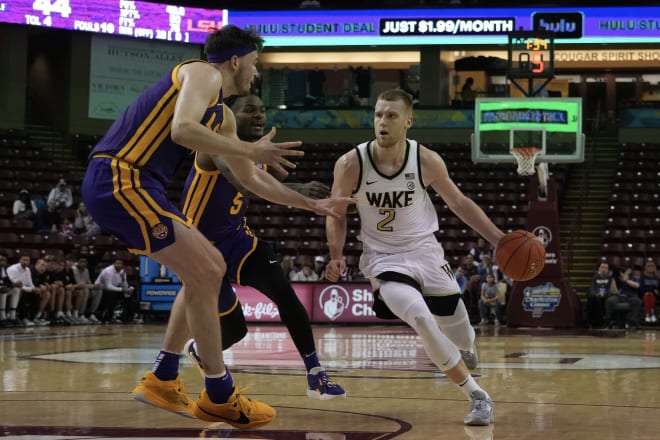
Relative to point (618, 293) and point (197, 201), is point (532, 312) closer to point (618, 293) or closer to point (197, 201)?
point (618, 293)

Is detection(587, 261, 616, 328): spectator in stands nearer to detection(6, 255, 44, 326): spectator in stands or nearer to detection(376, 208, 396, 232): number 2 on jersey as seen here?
detection(6, 255, 44, 326): spectator in stands

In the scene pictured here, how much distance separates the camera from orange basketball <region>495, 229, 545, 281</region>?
595cm

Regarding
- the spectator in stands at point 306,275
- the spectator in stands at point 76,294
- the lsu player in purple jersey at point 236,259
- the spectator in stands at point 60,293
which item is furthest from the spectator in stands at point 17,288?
the lsu player in purple jersey at point 236,259

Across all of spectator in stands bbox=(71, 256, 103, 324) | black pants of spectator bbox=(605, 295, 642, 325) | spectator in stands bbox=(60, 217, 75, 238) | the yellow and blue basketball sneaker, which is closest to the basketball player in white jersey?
the yellow and blue basketball sneaker

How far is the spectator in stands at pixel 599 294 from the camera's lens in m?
18.4

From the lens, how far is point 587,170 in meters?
27.0

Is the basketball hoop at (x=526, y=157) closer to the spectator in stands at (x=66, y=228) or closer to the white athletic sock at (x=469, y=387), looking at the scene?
the spectator in stands at (x=66, y=228)

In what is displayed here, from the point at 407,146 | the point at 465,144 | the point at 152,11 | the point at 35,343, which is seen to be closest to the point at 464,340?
the point at 407,146

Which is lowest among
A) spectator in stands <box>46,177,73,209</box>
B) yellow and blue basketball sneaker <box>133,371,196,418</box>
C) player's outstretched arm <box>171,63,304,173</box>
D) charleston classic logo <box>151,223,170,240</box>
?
yellow and blue basketball sneaker <box>133,371,196,418</box>

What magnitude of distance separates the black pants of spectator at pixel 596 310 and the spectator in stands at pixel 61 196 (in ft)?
37.5

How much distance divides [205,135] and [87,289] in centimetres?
1521

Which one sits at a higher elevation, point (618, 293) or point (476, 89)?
point (476, 89)

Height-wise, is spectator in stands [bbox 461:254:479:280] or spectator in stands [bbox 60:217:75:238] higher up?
spectator in stands [bbox 60:217:75:238]

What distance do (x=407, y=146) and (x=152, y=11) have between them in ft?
77.1
